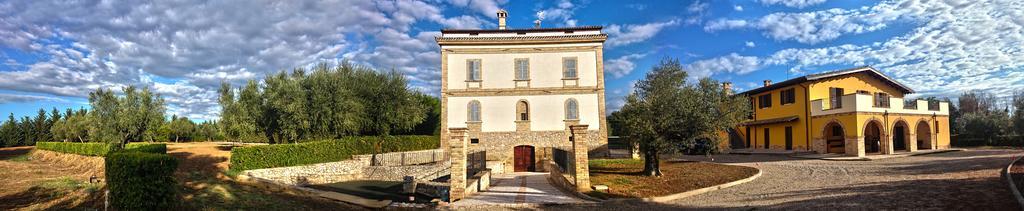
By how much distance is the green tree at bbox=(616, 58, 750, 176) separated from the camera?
18.7m

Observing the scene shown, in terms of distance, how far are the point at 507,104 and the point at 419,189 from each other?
765 centimetres

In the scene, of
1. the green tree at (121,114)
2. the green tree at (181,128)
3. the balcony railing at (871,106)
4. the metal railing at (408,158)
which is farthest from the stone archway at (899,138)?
the green tree at (181,128)

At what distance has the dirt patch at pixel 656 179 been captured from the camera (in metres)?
14.7

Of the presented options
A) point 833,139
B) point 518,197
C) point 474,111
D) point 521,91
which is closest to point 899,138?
point 833,139

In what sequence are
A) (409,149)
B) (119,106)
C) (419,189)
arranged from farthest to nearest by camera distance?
(409,149)
(119,106)
(419,189)

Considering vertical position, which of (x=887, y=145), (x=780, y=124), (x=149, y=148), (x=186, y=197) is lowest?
(x=186, y=197)

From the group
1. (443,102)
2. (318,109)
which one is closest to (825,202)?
(443,102)

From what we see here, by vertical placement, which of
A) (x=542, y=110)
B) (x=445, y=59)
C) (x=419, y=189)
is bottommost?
(x=419, y=189)

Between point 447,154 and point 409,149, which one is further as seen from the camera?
point 409,149

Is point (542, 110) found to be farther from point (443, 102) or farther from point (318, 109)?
point (318, 109)

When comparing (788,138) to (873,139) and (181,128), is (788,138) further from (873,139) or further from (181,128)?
(181,128)

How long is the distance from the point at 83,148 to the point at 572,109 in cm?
2813

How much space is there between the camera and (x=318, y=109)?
1110 inches

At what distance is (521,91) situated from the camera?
90.7 ft
